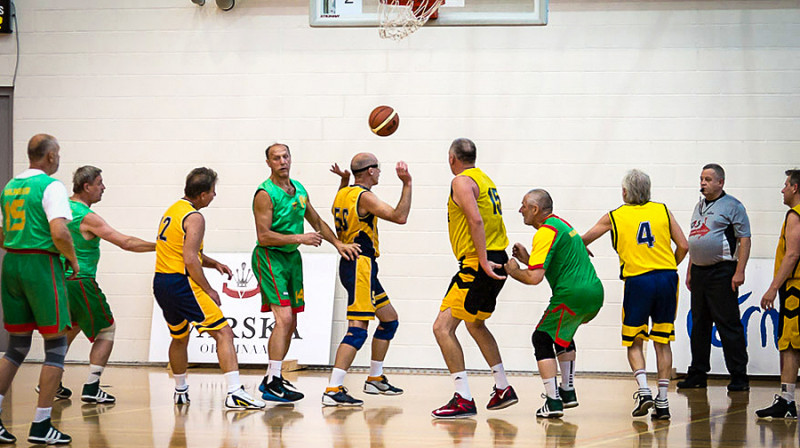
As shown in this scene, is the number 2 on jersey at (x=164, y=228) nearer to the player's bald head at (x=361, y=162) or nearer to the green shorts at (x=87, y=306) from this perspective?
the green shorts at (x=87, y=306)

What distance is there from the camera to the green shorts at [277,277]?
6637 mm

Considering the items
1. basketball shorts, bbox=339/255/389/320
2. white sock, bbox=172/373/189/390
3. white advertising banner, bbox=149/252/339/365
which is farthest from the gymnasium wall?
white sock, bbox=172/373/189/390

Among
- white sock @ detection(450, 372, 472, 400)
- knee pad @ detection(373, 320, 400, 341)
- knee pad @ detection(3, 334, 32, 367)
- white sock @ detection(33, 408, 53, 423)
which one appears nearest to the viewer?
white sock @ detection(33, 408, 53, 423)

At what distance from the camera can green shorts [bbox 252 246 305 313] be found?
6.64 m

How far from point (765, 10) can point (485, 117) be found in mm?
3189

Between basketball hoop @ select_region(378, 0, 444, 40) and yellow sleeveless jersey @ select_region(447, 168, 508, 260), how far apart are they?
2.04 metres

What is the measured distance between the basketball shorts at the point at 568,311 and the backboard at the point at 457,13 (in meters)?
2.85

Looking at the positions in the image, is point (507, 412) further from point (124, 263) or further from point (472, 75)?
point (124, 263)

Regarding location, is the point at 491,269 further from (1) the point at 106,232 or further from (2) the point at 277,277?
(1) the point at 106,232

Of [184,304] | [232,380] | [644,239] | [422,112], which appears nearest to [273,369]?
[232,380]

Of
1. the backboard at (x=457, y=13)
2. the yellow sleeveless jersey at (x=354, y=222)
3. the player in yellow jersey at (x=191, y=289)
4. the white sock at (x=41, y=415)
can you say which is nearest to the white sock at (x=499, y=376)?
the yellow sleeveless jersey at (x=354, y=222)

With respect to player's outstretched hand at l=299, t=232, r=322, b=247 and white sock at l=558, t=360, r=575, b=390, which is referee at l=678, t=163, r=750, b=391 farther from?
player's outstretched hand at l=299, t=232, r=322, b=247

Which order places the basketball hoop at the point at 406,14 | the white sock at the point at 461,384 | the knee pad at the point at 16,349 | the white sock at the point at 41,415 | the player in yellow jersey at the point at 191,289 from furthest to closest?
the basketball hoop at the point at 406,14, the player in yellow jersey at the point at 191,289, the white sock at the point at 461,384, the knee pad at the point at 16,349, the white sock at the point at 41,415

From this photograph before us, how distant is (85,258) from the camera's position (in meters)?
6.75
